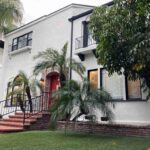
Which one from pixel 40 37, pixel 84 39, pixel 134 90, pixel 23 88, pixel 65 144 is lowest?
pixel 65 144

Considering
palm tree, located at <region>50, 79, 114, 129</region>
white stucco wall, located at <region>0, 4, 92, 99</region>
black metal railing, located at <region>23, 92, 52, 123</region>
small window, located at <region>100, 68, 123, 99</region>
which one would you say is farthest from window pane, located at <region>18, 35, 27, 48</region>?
palm tree, located at <region>50, 79, 114, 129</region>

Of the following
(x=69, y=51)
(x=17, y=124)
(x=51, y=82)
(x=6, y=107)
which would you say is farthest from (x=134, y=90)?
(x=6, y=107)

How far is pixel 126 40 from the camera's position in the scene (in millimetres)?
9125

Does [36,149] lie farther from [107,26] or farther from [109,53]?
[107,26]

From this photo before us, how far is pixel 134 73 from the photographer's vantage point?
31.4ft

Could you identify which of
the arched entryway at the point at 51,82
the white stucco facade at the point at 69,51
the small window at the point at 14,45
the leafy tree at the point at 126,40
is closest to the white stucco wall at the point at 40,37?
the white stucco facade at the point at 69,51

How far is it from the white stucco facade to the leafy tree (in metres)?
2.22

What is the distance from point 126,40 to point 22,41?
12.2 m

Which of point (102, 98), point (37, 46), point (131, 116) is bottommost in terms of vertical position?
point (131, 116)

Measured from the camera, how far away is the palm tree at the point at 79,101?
10351mm

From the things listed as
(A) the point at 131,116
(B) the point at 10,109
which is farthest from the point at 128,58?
(B) the point at 10,109

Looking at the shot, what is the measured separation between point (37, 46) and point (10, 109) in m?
5.11

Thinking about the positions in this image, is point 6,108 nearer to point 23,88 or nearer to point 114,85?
point 23,88

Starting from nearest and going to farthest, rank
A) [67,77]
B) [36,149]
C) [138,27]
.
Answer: [36,149] < [138,27] < [67,77]
